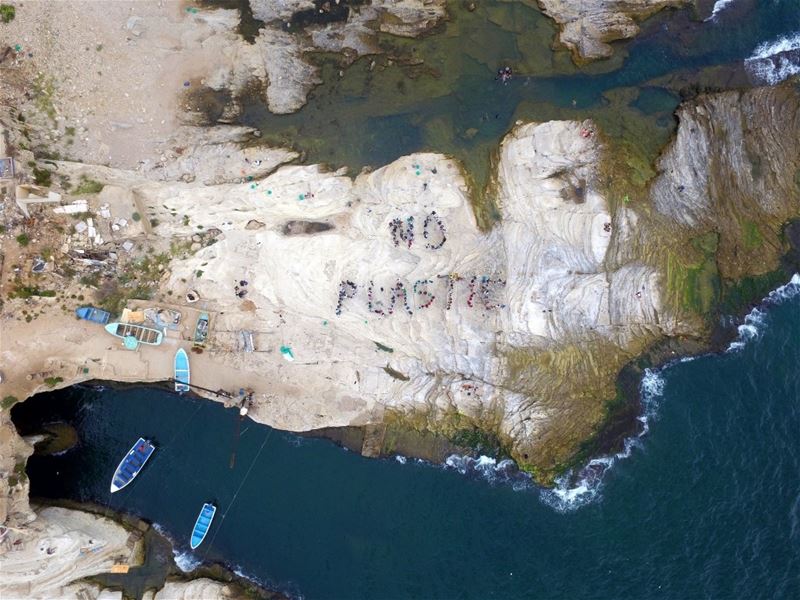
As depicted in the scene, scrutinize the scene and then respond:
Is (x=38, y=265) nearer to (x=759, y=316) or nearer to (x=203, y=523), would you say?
(x=203, y=523)

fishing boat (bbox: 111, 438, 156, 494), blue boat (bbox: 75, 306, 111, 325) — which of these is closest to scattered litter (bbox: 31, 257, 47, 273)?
blue boat (bbox: 75, 306, 111, 325)

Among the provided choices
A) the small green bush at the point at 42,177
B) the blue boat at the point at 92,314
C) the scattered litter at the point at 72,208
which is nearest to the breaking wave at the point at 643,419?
the blue boat at the point at 92,314

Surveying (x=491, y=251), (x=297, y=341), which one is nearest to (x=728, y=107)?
(x=491, y=251)

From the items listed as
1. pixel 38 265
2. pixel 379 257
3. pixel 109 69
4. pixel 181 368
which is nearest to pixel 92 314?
pixel 38 265

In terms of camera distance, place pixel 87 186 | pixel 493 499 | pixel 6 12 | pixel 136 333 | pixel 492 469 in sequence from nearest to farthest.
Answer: pixel 6 12
pixel 87 186
pixel 136 333
pixel 493 499
pixel 492 469

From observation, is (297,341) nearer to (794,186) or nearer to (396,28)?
(396,28)

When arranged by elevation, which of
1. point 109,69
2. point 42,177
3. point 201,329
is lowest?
point 201,329
